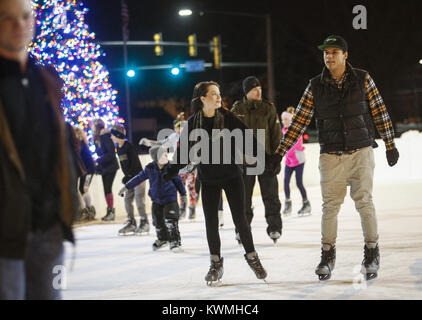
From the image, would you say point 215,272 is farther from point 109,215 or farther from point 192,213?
point 109,215

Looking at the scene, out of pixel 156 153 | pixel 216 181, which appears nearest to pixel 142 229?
pixel 156 153

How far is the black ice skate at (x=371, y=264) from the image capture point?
6035 millimetres

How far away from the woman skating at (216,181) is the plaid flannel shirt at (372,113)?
1.45ft

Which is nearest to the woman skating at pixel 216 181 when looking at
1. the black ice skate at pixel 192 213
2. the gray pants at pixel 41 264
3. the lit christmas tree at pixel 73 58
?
the gray pants at pixel 41 264

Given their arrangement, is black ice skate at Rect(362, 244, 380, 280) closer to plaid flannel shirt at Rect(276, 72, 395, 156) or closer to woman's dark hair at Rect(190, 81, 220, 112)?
plaid flannel shirt at Rect(276, 72, 395, 156)

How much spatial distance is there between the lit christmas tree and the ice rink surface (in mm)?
7142

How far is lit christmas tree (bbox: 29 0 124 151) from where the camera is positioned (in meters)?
17.6

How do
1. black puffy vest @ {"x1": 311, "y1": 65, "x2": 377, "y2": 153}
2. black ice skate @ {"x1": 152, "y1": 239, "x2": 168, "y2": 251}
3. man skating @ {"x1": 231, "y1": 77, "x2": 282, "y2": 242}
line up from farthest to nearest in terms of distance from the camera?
black ice skate @ {"x1": 152, "y1": 239, "x2": 168, "y2": 251}
man skating @ {"x1": 231, "y1": 77, "x2": 282, "y2": 242}
black puffy vest @ {"x1": 311, "y1": 65, "x2": 377, "y2": 153}

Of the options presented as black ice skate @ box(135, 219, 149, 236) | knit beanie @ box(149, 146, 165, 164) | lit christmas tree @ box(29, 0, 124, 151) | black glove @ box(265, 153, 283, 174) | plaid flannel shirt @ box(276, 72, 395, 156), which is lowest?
black ice skate @ box(135, 219, 149, 236)

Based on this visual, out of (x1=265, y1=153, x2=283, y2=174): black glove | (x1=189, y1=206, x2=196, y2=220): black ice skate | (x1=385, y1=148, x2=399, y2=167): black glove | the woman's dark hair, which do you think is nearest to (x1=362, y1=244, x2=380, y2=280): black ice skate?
(x1=385, y1=148, x2=399, y2=167): black glove

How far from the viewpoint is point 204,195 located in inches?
245

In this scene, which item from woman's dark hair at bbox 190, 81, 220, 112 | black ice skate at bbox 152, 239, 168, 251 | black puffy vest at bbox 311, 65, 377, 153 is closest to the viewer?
black puffy vest at bbox 311, 65, 377, 153
